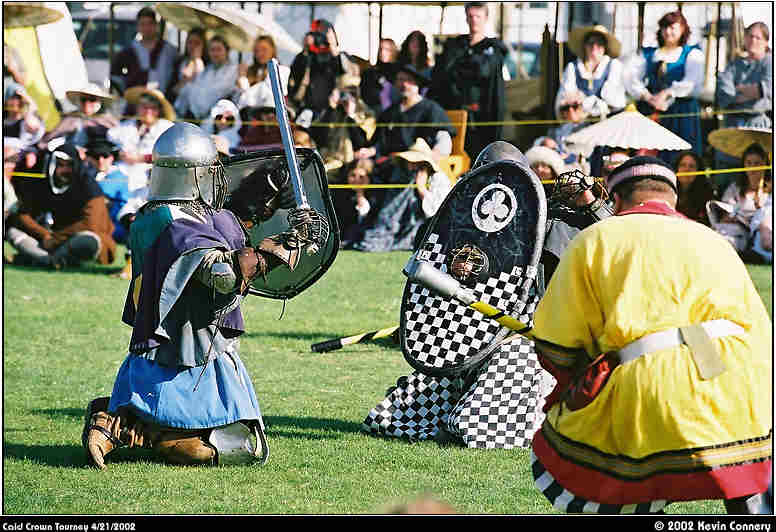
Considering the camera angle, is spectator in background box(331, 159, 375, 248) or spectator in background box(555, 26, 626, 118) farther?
spectator in background box(331, 159, 375, 248)

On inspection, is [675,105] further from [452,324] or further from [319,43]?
[452,324]

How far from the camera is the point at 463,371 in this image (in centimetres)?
598

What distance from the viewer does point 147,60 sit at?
15836 mm

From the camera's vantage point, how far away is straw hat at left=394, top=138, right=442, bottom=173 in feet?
43.9

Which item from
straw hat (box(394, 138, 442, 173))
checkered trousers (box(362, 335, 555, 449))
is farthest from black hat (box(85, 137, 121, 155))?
checkered trousers (box(362, 335, 555, 449))

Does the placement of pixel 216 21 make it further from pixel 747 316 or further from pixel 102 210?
pixel 747 316

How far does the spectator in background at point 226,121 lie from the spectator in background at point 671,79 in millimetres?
4337

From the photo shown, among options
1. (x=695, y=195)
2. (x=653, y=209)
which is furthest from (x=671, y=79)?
(x=653, y=209)

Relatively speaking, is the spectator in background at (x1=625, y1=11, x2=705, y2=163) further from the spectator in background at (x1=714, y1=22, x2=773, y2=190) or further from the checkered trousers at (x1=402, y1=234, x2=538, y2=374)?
the checkered trousers at (x1=402, y1=234, x2=538, y2=374)

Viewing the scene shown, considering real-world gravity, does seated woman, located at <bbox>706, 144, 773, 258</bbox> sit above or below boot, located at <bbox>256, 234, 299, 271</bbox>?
below

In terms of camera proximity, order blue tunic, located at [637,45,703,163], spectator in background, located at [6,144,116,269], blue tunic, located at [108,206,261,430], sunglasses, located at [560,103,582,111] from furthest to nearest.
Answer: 1. sunglasses, located at [560,103,582,111]
2. blue tunic, located at [637,45,703,163]
3. spectator in background, located at [6,144,116,269]
4. blue tunic, located at [108,206,261,430]

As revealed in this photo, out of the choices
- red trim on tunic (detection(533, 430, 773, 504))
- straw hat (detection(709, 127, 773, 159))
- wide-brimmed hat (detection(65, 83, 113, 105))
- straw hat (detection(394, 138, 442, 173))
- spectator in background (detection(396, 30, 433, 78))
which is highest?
spectator in background (detection(396, 30, 433, 78))

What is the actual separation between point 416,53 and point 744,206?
4.04m

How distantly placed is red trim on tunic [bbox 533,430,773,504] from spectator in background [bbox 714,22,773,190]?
9513mm
